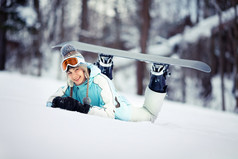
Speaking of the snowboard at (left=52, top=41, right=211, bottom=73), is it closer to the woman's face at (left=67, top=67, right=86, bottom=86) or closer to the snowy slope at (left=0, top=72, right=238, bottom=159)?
the woman's face at (left=67, top=67, right=86, bottom=86)

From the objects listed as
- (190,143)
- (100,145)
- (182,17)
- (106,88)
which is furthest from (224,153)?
(182,17)

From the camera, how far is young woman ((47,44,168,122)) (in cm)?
159

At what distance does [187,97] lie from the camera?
7715 millimetres

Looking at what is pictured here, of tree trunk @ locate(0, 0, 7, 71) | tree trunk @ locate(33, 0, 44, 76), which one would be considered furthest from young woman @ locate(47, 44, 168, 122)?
tree trunk @ locate(0, 0, 7, 71)

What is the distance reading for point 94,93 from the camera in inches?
69.7

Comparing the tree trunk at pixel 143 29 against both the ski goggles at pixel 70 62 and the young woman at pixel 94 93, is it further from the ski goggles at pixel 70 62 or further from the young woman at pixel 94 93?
the ski goggles at pixel 70 62

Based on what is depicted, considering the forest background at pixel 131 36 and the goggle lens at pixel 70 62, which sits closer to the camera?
the goggle lens at pixel 70 62

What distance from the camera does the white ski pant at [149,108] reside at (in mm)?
2010

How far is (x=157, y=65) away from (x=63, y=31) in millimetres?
6745

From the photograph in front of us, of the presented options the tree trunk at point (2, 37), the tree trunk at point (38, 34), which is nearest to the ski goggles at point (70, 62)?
the tree trunk at point (38, 34)

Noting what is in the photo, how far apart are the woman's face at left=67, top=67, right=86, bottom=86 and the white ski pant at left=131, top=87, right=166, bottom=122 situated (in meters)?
0.56

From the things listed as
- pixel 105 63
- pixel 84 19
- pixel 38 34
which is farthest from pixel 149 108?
pixel 38 34

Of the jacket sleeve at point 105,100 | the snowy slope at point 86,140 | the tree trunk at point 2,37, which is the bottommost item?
the snowy slope at point 86,140

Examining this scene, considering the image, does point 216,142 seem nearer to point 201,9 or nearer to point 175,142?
point 175,142
